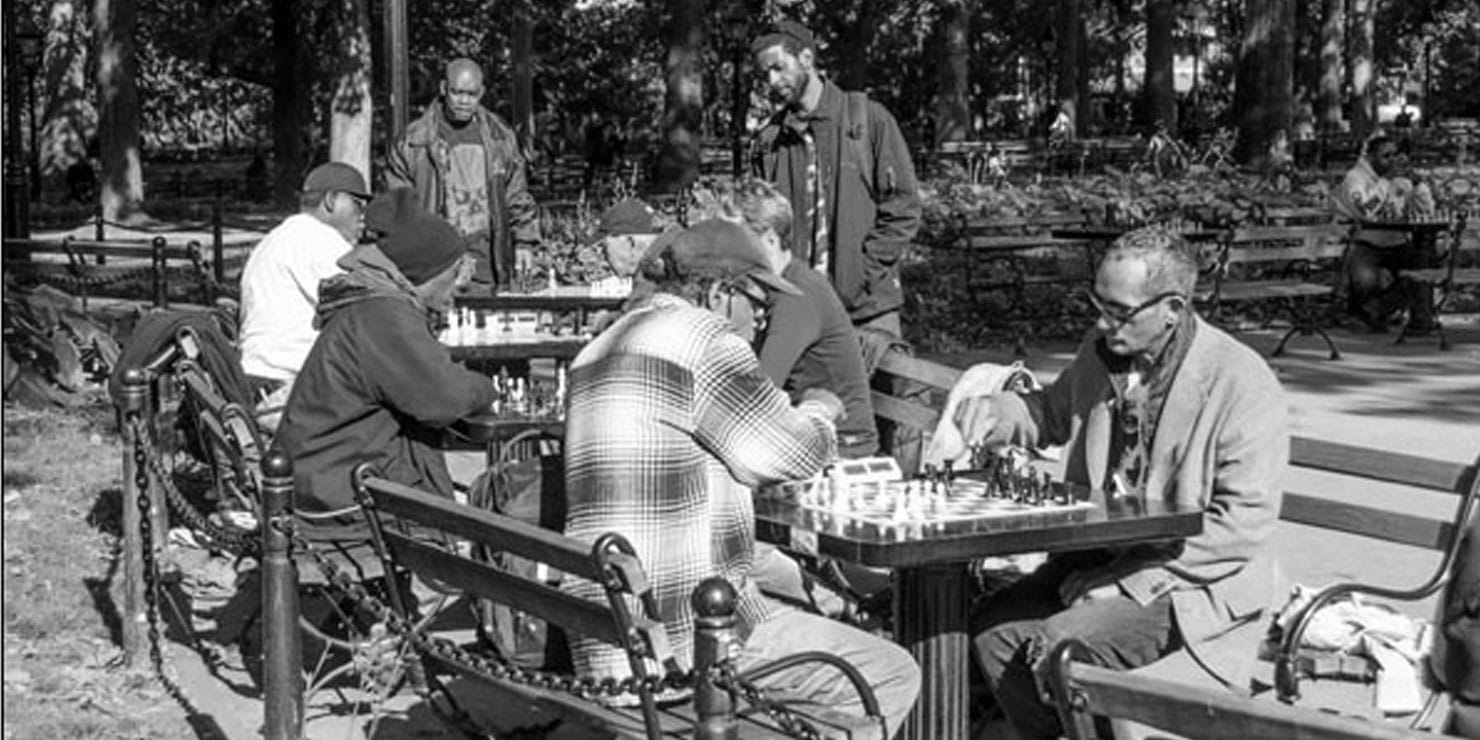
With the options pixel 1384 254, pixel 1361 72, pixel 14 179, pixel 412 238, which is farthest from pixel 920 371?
pixel 1361 72

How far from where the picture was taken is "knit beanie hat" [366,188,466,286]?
7.29 metres

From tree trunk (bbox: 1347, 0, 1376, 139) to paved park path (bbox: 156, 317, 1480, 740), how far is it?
30.4 metres

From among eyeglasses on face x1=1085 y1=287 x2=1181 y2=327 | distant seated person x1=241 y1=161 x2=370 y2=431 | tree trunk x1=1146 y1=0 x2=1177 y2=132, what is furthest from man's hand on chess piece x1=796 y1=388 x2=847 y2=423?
tree trunk x1=1146 y1=0 x2=1177 y2=132

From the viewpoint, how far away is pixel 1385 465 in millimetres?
6176

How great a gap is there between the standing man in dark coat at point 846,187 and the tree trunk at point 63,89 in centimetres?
3150

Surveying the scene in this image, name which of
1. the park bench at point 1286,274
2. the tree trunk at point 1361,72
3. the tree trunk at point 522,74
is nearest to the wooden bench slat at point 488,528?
the park bench at point 1286,274

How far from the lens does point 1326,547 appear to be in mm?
9562

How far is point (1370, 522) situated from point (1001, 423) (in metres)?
1.04

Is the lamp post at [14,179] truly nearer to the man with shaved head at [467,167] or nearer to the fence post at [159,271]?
the fence post at [159,271]

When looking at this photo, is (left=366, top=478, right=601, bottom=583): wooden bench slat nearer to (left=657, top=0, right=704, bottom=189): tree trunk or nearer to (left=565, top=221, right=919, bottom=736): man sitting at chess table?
(left=565, top=221, right=919, bottom=736): man sitting at chess table

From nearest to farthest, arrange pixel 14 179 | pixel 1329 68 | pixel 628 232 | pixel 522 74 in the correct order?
pixel 628 232 → pixel 14 179 → pixel 522 74 → pixel 1329 68

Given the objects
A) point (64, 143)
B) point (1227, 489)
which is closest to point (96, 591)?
point (1227, 489)

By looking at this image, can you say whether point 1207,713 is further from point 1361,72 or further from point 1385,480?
point 1361,72

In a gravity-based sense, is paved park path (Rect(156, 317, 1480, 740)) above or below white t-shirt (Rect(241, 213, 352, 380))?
below
